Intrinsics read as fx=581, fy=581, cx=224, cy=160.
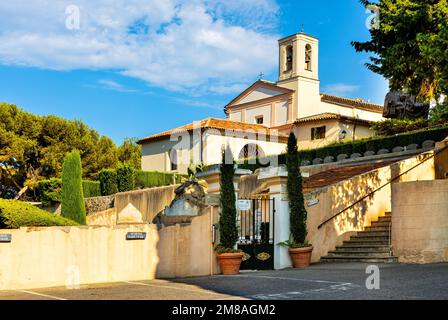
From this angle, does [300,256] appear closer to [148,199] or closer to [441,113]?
[441,113]

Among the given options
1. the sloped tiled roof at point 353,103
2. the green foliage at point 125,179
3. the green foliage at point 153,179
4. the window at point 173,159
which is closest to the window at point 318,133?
the sloped tiled roof at point 353,103

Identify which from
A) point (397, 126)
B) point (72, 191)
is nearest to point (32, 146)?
point (72, 191)

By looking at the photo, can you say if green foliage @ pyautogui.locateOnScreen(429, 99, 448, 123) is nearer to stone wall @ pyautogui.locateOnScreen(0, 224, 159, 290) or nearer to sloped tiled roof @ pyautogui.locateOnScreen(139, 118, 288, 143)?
stone wall @ pyautogui.locateOnScreen(0, 224, 159, 290)

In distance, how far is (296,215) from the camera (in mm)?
15117

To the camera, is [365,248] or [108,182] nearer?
[365,248]

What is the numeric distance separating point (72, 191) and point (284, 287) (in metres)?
18.3

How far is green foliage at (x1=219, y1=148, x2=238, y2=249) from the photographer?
14297 millimetres

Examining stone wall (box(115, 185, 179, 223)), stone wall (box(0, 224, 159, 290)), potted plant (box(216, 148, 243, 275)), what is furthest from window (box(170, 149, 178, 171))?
stone wall (box(0, 224, 159, 290))

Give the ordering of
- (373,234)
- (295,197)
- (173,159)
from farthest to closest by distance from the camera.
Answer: (173,159) → (373,234) → (295,197)

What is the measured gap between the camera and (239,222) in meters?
16.0

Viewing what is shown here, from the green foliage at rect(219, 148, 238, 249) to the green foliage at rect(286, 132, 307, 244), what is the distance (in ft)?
5.15

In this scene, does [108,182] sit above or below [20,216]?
above

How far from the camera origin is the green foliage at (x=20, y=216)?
11.8 meters
